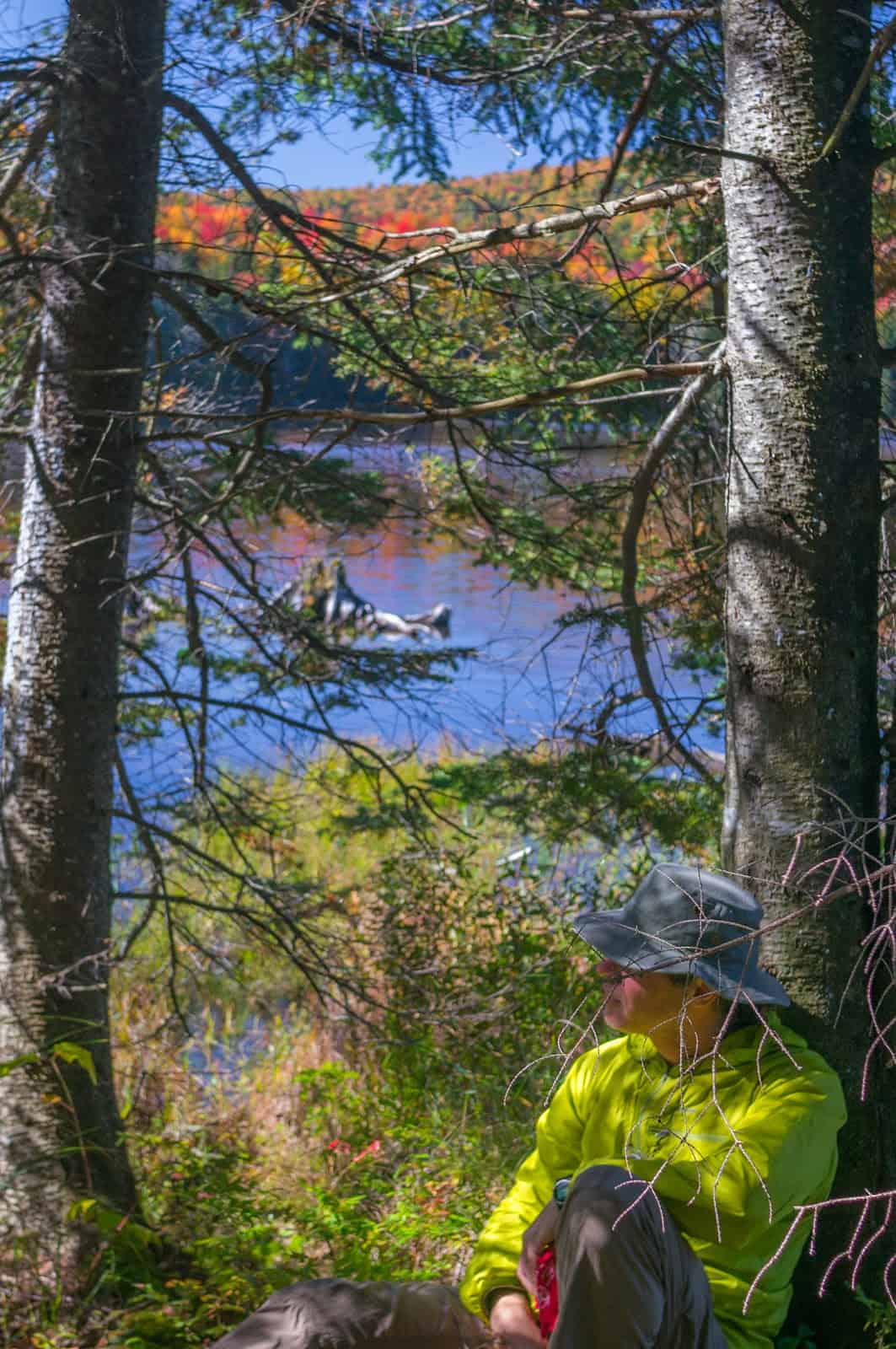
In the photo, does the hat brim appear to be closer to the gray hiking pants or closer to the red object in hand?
the gray hiking pants

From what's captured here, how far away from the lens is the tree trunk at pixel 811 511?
9.68ft

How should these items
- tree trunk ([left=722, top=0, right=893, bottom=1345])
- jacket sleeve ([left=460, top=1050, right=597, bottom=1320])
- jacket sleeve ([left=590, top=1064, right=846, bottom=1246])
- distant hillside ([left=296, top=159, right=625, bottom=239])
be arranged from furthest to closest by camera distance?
distant hillside ([left=296, top=159, right=625, bottom=239]) < tree trunk ([left=722, top=0, right=893, bottom=1345]) < jacket sleeve ([left=460, top=1050, right=597, bottom=1320]) < jacket sleeve ([left=590, top=1064, right=846, bottom=1246])

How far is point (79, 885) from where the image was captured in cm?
473

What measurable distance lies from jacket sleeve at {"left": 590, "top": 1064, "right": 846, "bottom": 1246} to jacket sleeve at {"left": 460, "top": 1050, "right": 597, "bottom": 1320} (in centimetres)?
28

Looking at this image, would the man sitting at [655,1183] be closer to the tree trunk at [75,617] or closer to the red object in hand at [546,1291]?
the red object in hand at [546,1291]

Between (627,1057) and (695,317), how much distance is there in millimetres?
3477

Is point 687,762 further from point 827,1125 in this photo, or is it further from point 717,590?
point 827,1125

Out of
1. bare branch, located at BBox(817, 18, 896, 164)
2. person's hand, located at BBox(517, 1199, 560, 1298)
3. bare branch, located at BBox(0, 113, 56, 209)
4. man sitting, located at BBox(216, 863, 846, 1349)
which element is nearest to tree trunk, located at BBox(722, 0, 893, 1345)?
bare branch, located at BBox(817, 18, 896, 164)

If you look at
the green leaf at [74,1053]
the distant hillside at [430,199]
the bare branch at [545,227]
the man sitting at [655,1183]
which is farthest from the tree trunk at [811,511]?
the green leaf at [74,1053]

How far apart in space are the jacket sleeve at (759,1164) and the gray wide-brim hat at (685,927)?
192mm

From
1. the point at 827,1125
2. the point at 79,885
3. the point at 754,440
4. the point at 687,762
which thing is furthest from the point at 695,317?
the point at 827,1125

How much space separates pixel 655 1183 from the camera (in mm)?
2486

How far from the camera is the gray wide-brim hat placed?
8.49ft

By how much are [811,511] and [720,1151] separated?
4.48ft
